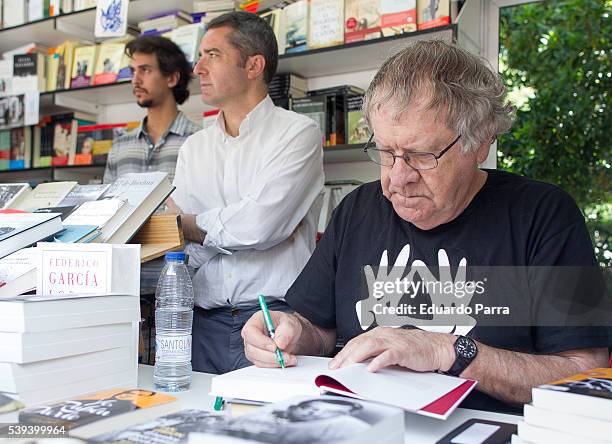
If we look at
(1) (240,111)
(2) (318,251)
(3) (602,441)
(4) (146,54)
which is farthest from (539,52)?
(3) (602,441)

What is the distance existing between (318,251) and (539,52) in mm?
2110

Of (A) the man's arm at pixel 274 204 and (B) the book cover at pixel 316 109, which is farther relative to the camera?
(B) the book cover at pixel 316 109

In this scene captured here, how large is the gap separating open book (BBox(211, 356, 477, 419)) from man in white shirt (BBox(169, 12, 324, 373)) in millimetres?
945

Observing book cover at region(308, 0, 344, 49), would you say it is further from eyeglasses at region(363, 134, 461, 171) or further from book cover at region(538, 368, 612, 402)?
book cover at region(538, 368, 612, 402)

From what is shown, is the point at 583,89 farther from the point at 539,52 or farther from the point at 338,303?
the point at 338,303

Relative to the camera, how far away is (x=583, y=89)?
3.10 metres

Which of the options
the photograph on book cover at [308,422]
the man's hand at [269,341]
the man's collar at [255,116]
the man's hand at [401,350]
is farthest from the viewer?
the man's collar at [255,116]

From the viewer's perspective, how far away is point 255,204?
194 cm

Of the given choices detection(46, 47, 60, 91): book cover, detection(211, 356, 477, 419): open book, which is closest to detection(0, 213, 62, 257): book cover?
detection(211, 356, 477, 419): open book

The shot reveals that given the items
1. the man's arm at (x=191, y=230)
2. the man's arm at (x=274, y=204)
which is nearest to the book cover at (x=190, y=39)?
the man's arm at (x=274, y=204)

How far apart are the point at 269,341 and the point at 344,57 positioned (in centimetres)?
207

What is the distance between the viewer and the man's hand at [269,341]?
1.16 metres

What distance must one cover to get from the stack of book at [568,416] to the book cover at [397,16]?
2.15 metres

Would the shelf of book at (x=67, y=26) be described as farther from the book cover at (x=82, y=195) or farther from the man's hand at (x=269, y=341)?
the man's hand at (x=269, y=341)
